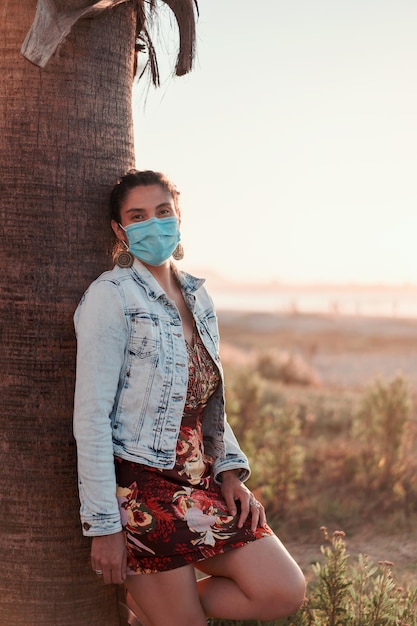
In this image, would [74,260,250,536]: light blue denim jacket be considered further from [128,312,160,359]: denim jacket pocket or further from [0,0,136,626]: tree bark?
[0,0,136,626]: tree bark

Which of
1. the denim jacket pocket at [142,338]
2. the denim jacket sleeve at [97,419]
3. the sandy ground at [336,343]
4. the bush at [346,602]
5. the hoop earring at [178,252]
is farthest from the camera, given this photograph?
the sandy ground at [336,343]

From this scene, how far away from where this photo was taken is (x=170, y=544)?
119 inches

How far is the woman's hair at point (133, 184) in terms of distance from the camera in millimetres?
3254

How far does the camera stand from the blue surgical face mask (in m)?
3.21

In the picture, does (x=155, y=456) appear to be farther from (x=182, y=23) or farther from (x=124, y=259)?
(x=182, y=23)

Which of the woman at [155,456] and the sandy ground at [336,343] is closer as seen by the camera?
the woman at [155,456]

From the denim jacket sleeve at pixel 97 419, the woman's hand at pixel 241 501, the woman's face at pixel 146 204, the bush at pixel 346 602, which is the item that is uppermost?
the woman's face at pixel 146 204

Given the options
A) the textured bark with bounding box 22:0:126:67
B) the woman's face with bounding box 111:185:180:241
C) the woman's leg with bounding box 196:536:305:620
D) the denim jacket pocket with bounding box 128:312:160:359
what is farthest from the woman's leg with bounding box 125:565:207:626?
the textured bark with bounding box 22:0:126:67

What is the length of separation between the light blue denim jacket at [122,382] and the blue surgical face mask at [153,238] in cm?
6

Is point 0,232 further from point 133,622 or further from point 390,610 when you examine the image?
point 390,610

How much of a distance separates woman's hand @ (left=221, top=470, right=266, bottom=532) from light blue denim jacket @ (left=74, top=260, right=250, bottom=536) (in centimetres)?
37

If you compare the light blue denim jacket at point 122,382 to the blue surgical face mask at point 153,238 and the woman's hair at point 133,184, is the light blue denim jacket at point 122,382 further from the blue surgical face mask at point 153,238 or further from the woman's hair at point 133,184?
the woman's hair at point 133,184

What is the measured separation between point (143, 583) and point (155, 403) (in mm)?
662

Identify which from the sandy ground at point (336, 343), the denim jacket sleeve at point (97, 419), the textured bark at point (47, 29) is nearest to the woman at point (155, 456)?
the denim jacket sleeve at point (97, 419)
